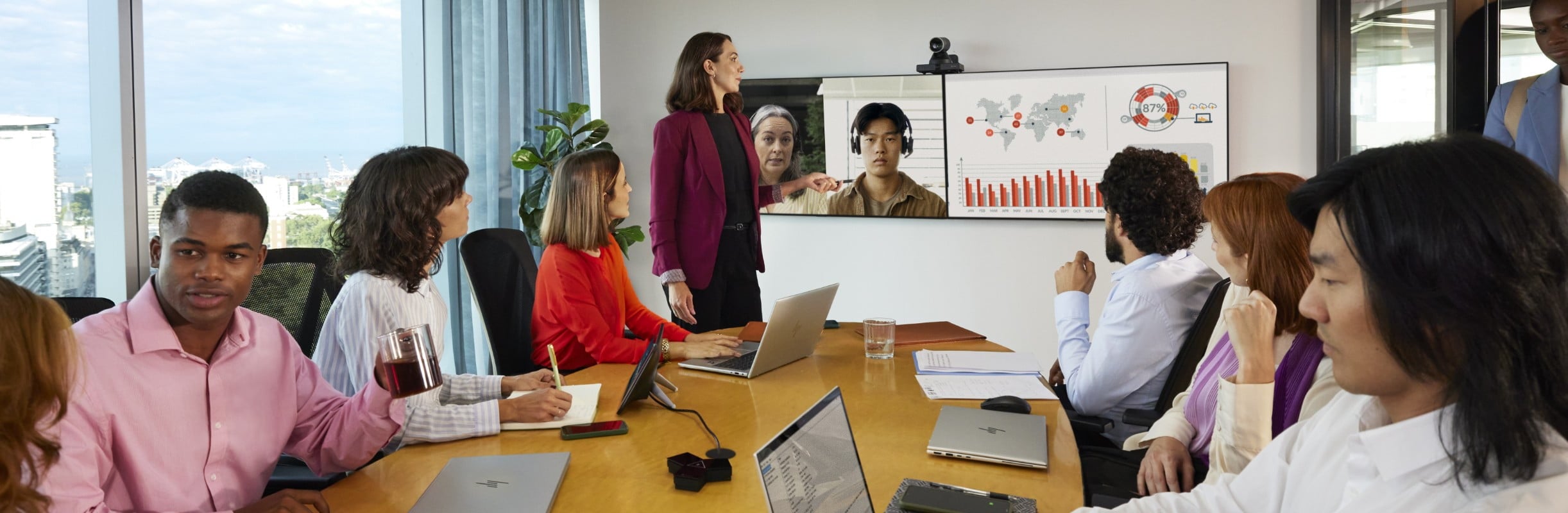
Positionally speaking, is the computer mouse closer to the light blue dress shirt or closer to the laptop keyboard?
the laptop keyboard

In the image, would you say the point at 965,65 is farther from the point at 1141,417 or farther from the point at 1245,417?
the point at 1245,417

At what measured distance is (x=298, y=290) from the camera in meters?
2.48

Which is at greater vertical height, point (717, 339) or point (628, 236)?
point (628, 236)

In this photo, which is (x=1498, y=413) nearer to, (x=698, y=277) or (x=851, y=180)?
(x=698, y=277)

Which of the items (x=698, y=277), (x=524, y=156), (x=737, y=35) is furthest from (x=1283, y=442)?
(x=737, y=35)

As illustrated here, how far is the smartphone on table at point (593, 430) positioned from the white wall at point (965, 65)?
10.2ft

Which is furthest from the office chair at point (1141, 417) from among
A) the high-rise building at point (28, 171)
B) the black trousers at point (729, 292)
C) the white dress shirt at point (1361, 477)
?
the high-rise building at point (28, 171)

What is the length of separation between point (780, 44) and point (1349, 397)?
399 centimetres

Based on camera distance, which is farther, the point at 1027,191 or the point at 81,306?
the point at 1027,191

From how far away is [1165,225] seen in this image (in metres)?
2.28

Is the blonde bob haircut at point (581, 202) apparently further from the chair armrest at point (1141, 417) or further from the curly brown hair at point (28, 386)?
the curly brown hair at point (28, 386)

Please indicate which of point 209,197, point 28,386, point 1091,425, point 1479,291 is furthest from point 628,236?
point 1479,291

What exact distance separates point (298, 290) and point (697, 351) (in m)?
1.02

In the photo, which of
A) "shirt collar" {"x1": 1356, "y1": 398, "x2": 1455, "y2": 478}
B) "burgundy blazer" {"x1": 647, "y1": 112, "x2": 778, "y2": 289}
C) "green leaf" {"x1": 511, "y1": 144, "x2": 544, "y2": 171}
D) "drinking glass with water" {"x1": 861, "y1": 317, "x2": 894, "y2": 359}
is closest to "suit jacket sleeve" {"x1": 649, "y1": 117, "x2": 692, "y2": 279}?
"burgundy blazer" {"x1": 647, "y1": 112, "x2": 778, "y2": 289}
